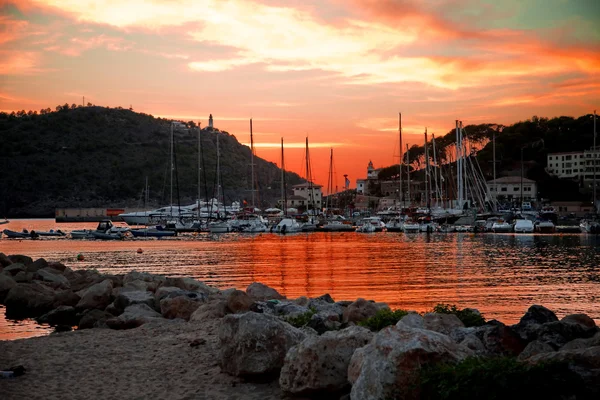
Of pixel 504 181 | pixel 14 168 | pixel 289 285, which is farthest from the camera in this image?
pixel 14 168

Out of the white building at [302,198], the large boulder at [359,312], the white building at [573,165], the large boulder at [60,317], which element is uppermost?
the white building at [573,165]

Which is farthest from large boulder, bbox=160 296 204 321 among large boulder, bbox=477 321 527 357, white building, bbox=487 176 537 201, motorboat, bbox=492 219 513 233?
white building, bbox=487 176 537 201

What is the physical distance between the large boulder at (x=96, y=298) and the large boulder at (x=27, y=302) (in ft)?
4.96

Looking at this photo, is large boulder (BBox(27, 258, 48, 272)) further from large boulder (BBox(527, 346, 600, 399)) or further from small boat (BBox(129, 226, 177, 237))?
small boat (BBox(129, 226, 177, 237))

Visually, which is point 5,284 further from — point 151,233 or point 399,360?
point 151,233

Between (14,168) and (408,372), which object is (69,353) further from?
(14,168)

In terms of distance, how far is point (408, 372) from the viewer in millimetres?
8094

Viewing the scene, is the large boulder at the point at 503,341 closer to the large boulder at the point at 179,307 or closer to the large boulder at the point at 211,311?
the large boulder at the point at 211,311

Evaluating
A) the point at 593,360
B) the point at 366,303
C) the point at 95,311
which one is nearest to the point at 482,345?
the point at 593,360

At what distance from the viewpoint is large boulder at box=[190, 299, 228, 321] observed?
16219 mm

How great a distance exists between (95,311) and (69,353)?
456 cm

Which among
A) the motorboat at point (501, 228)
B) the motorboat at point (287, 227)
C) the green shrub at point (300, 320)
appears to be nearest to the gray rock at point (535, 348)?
the green shrub at point (300, 320)

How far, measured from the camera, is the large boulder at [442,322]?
12523 mm

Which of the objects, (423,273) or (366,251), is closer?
(423,273)
